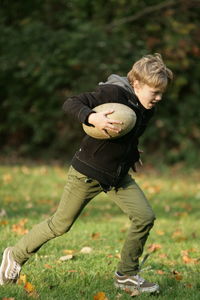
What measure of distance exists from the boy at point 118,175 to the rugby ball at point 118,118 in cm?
7

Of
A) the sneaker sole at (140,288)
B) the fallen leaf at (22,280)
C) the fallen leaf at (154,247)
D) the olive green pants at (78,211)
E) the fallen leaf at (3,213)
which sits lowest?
the fallen leaf at (3,213)

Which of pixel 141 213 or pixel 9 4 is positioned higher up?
pixel 141 213

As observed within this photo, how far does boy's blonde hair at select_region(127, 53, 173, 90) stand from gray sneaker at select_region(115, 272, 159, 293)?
58.4 inches

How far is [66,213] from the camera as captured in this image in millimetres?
4188

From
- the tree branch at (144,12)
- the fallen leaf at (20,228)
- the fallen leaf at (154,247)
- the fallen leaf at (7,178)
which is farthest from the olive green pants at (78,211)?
the tree branch at (144,12)

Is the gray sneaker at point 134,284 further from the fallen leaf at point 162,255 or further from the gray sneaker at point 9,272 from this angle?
the fallen leaf at point 162,255

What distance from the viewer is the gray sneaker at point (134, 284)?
421cm

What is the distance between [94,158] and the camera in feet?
13.4

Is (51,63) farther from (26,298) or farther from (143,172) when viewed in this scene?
(26,298)

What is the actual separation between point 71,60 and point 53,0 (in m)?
2.81

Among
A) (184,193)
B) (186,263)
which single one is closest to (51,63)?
(184,193)

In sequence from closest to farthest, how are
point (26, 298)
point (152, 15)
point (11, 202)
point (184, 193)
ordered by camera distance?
point (26, 298)
point (11, 202)
point (184, 193)
point (152, 15)

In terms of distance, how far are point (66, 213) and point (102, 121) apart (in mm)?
827

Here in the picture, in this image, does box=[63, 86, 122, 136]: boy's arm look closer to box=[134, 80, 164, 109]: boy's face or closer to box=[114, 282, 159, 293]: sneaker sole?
box=[134, 80, 164, 109]: boy's face
